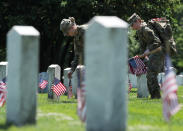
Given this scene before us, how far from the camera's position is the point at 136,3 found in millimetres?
36875

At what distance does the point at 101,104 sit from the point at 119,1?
96.2 feet

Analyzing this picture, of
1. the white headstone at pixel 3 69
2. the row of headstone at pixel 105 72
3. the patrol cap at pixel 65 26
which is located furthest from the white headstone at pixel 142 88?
the row of headstone at pixel 105 72

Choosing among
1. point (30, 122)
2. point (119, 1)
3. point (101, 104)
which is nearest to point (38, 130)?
point (30, 122)

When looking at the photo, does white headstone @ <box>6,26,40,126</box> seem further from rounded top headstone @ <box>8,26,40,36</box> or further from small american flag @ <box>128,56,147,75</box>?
small american flag @ <box>128,56,147,75</box>

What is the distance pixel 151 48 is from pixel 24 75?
311 inches

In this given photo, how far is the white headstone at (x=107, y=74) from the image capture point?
287 inches

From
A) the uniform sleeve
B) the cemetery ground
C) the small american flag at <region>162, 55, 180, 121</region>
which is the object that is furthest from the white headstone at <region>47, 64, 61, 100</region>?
the small american flag at <region>162, 55, 180, 121</region>

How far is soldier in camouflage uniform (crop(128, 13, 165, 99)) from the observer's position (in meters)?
15.9

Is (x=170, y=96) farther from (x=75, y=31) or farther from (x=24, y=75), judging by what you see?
(x=75, y=31)

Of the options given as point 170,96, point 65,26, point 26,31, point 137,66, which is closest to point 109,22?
point 170,96

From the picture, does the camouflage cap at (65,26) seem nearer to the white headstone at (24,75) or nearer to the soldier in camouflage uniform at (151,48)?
the soldier in camouflage uniform at (151,48)

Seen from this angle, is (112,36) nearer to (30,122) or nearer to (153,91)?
(30,122)

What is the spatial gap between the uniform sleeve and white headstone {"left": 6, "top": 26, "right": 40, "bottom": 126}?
299 inches

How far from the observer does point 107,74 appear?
732 cm
